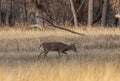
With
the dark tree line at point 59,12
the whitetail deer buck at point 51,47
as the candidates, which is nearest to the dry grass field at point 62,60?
the whitetail deer buck at point 51,47

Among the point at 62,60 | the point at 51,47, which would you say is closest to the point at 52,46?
the point at 51,47

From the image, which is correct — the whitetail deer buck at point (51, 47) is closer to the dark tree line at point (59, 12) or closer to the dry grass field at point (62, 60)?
the dry grass field at point (62, 60)

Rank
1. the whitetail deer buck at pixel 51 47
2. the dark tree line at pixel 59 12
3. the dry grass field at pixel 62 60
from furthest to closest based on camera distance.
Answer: the dark tree line at pixel 59 12
the whitetail deer buck at pixel 51 47
the dry grass field at pixel 62 60

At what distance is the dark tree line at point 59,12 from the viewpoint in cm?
3325

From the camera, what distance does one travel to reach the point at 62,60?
14547mm

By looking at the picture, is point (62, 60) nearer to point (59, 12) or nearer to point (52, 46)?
point (52, 46)

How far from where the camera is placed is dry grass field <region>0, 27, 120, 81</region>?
1090 centimetres

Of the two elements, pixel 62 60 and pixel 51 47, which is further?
pixel 51 47

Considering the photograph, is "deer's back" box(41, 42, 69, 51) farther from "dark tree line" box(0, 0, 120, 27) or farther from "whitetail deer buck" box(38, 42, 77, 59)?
"dark tree line" box(0, 0, 120, 27)

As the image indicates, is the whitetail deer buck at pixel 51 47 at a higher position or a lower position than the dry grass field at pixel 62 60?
higher

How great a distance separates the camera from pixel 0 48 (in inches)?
738

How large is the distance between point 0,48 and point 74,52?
2.97m

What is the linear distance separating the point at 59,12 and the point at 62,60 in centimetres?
2030

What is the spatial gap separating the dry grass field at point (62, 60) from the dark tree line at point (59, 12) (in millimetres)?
8486
